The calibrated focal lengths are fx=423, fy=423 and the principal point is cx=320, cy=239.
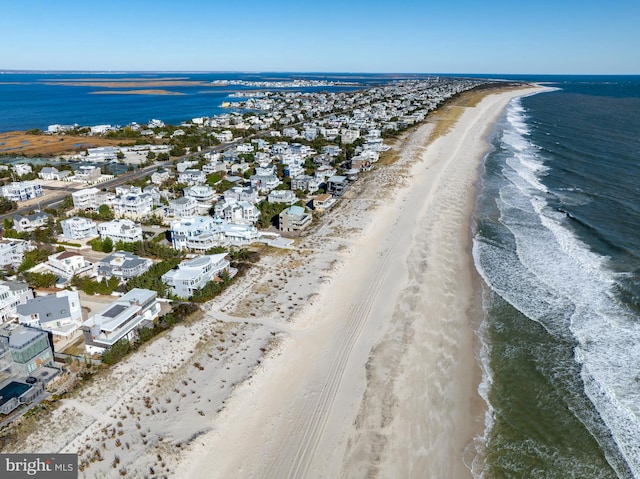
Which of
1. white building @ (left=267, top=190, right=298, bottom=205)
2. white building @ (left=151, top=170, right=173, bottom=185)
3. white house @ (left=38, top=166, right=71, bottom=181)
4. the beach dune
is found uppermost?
white building @ (left=267, top=190, right=298, bottom=205)

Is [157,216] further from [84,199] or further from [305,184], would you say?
[305,184]

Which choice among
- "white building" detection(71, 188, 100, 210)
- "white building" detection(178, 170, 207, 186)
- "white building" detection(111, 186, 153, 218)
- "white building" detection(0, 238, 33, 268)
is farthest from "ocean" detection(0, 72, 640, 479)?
"white building" detection(71, 188, 100, 210)

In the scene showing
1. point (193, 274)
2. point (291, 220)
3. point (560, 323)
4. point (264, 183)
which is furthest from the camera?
point (264, 183)

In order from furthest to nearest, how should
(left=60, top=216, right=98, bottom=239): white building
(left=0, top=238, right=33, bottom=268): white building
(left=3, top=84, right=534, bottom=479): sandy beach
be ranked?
(left=60, top=216, right=98, bottom=239): white building → (left=0, top=238, right=33, bottom=268): white building → (left=3, top=84, right=534, bottom=479): sandy beach

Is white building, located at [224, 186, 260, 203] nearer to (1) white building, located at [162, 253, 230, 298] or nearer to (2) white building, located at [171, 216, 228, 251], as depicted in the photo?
(2) white building, located at [171, 216, 228, 251]

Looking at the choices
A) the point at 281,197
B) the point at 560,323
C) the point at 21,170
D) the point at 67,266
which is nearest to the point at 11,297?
the point at 67,266

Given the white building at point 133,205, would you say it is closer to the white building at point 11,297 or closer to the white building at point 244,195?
the white building at point 244,195

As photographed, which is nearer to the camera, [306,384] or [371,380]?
[306,384]
